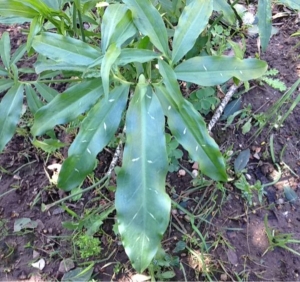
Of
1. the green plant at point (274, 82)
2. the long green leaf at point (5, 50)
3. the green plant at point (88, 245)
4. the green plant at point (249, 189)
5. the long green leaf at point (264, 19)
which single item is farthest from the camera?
the green plant at point (274, 82)

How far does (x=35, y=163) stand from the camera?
156 centimetres

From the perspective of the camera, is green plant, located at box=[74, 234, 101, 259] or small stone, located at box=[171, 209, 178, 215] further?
small stone, located at box=[171, 209, 178, 215]

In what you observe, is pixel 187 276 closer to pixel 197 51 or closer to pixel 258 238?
pixel 258 238

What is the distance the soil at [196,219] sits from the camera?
1.34 meters

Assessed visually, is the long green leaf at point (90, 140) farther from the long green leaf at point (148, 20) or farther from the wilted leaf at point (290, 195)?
the wilted leaf at point (290, 195)

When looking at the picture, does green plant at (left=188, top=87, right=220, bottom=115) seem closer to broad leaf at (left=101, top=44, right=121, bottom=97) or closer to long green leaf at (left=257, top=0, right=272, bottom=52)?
long green leaf at (left=257, top=0, right=272, bottom=52)

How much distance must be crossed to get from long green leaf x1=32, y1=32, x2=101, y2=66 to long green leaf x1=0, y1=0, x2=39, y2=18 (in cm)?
9

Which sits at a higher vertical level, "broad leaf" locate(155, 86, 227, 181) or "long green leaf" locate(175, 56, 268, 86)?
"long green leaf" locate(175, 56, 268, 86)

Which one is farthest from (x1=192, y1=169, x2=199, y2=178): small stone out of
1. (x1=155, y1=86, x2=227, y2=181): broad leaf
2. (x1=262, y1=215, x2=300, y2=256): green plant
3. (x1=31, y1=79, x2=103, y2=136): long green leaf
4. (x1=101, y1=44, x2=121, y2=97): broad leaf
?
(x1=101, y1=44, x2=121, y2=97): broad leaf

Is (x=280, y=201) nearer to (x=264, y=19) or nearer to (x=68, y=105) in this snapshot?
(x=264, y=19)

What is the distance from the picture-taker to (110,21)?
99 cm

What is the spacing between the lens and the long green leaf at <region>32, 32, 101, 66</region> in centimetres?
95

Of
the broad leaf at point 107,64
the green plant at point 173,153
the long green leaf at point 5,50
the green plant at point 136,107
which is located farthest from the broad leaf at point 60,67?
→ the green plant at point 173,153

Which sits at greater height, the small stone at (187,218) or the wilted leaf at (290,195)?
the wilted leaf at (290,195)
